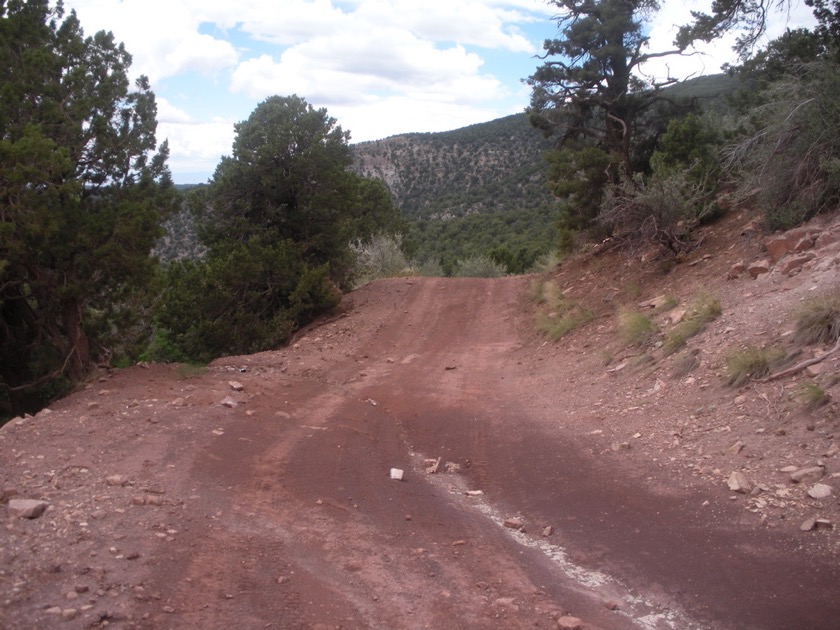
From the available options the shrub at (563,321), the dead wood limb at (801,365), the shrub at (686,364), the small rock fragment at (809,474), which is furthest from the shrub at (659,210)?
the small rock fragment at (809,474)

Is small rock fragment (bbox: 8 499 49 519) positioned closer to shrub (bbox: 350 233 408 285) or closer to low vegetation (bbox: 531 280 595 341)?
low vegetation (bbox: 531 280 595 341)

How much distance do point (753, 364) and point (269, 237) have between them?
15.3m

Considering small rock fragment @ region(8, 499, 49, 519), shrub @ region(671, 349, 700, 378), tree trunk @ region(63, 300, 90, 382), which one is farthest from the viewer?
tree trunk @ region(63, 300, 90, 382)

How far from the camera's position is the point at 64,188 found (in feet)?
40.1

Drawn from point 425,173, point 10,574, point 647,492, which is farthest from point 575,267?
point 425,173

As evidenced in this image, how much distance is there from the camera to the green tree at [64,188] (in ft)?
39.2

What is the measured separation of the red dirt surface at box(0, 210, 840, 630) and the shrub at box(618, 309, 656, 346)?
370 millimetres

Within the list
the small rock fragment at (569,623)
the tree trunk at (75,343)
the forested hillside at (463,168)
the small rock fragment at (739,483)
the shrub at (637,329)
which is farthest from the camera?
the forested hillside at (463,168)

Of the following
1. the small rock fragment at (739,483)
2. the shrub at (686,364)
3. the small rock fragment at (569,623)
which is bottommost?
the small rock fragment at (739,483)

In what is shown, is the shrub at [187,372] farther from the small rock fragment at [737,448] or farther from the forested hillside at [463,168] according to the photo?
the forested hillside at [463,168]

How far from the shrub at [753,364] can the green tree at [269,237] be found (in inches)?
495

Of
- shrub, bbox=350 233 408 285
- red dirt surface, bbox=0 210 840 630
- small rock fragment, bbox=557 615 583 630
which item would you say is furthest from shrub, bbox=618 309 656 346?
shrub, bbox=350 233 408 285

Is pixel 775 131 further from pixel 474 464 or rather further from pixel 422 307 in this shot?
pixel 422 307

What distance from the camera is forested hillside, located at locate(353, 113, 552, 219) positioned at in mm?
66375
